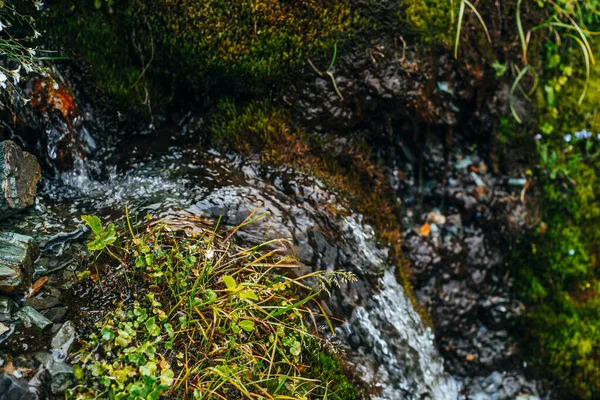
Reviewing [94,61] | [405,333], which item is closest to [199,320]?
[405,333]

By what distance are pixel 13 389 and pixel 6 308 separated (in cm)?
41

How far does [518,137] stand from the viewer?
4277 mm

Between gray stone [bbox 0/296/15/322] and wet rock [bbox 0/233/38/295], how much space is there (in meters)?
0.04

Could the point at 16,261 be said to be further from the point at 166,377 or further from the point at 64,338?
the point at 166,377

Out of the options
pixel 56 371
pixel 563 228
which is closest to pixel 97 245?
pixel 56 371

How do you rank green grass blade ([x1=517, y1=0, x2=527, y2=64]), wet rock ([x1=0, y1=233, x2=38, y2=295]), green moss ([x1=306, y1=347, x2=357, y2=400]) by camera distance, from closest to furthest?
wet rock ([x1=0, y1=233, x2=38, y2=295]) < green moss ([x1=306, y1=347, x2=357, y2=400]) < green grass blade ([x1=517, y1=0, x2=527, y2=64])

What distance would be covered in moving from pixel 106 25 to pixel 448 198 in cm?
292

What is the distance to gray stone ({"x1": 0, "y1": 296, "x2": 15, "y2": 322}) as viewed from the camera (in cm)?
227

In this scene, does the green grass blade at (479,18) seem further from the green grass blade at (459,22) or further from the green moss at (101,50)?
the green moss at (101,50)

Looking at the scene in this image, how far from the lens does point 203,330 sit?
2396 mm

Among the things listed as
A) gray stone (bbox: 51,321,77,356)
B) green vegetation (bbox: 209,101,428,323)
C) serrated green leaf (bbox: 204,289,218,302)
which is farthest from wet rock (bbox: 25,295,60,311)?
green vegetation (bbox: 209,101,428,323)

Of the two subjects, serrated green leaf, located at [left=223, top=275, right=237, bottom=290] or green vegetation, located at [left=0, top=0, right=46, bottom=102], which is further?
green vegetation, located at [left=0, top=0, right=46, bottom=102]

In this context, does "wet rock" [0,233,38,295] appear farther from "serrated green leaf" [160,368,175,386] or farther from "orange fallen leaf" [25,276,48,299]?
"serrated green leaf" [160,368,175,386]

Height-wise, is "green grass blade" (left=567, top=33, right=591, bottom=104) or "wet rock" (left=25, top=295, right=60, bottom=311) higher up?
"green grass blade" (left=567, top=33, right=591, bottom=104)
